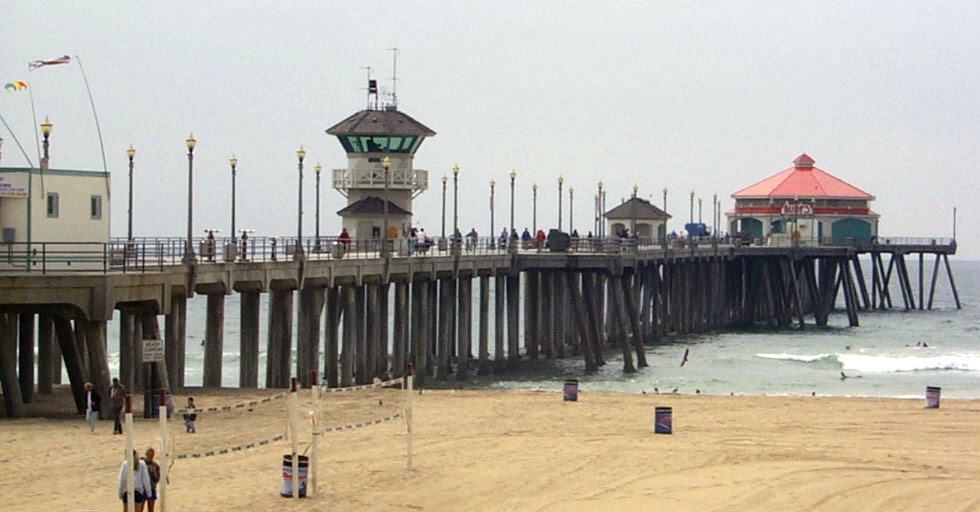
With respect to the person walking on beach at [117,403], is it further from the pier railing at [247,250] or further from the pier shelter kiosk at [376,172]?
the pier shelter kiosk at [376,172]

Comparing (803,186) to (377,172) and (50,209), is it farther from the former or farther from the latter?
(50,209)

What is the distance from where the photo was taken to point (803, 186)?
308 feet

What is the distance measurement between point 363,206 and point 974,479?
30.2m

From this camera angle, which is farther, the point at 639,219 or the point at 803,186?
the point at 803,186

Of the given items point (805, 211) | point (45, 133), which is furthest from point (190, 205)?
point (805, 211)

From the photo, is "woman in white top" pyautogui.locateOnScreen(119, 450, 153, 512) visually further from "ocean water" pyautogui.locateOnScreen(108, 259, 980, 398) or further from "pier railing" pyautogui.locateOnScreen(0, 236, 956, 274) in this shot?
"ocean water" pyautogui.locateOnScreen(108, 259, 980, 398)

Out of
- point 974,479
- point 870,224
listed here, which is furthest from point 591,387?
point 870,224

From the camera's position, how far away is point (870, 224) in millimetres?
91438

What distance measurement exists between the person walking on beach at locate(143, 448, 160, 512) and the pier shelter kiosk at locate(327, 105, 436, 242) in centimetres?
3256

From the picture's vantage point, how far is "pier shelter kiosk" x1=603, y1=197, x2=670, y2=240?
7412 centimetres

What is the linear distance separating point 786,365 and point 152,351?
98.5 ft

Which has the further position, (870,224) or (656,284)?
(870,224)

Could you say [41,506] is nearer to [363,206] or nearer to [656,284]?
[363,206]

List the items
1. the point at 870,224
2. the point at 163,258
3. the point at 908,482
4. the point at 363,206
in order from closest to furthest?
the point at 908,482, the point at 163,258, the point at 363,206, the point at 870,224
